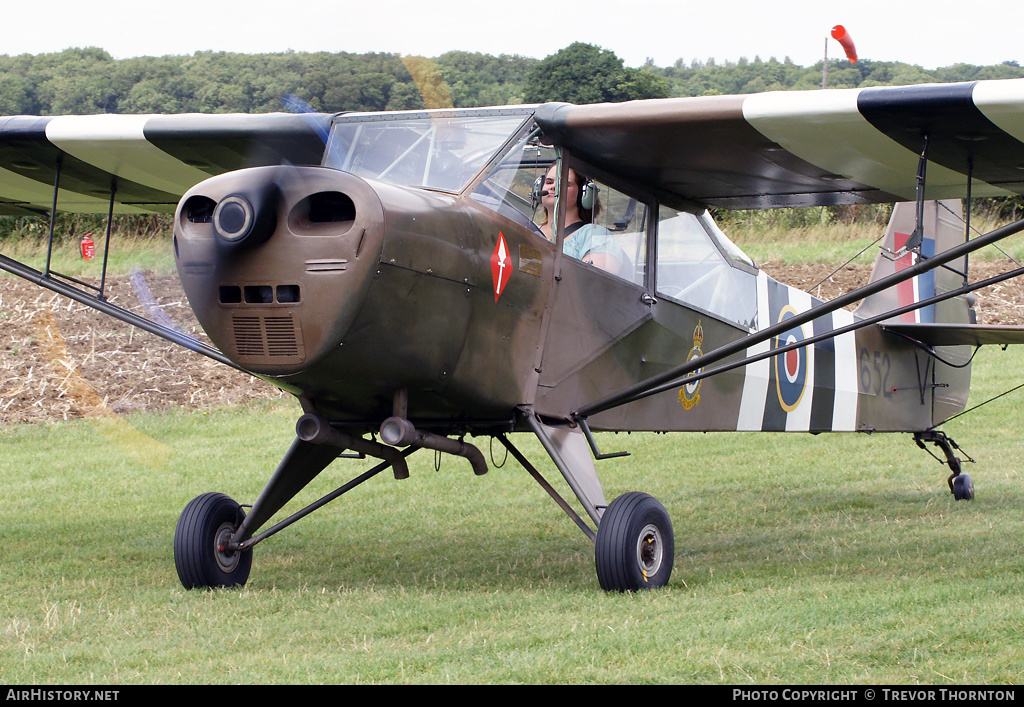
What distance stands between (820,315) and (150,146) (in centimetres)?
462

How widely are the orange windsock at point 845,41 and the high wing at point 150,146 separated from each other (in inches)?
122

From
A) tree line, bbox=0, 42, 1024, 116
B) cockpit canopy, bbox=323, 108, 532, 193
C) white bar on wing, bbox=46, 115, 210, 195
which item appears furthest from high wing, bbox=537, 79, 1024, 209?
white bar on wing, bbox=46, 115, 210, 195

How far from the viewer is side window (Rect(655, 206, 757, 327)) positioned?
7.07m

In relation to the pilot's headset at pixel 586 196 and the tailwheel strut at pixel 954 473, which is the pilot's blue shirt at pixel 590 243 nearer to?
the pilot's headset at pixel 586 196

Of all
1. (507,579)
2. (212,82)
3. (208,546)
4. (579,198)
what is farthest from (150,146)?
(507,579)

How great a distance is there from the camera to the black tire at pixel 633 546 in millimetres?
5449

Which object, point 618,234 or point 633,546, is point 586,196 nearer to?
point 618,234

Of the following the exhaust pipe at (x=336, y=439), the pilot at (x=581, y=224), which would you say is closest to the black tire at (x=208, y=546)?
the exhaust pipe at (x=336, y=439)

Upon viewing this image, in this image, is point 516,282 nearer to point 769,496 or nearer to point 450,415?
point 450,415

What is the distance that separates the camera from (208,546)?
19.6 feet

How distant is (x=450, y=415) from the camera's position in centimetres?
573

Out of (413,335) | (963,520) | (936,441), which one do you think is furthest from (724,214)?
(413,335)

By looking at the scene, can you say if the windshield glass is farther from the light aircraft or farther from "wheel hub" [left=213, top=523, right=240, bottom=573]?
"wheel hub" [left=213, top=523, right=240, bottom=573]

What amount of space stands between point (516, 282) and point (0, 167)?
459cm
